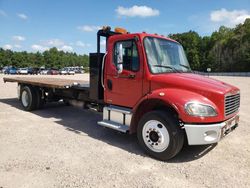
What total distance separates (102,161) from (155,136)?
1107 millimetres

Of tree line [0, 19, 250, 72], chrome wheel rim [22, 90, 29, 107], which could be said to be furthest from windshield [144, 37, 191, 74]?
tree line [0, 19, 250, 72]

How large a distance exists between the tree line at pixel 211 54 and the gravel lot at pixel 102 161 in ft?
182

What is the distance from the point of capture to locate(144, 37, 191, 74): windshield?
5121mm

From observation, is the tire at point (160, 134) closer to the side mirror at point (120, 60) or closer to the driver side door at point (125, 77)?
the driver side door at point (125, 77)

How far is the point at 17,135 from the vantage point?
6.07 m

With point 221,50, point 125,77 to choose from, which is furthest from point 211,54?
point 125,77

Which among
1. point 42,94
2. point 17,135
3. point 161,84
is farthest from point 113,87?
point 42,94

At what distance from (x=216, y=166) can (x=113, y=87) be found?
2.71 meters

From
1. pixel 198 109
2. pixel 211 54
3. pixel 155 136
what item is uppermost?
pixel 211 54

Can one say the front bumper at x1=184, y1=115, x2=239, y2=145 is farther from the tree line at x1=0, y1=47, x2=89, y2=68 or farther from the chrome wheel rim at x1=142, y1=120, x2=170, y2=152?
the tree line at x1=0, y1=47, x2=89, y2=68

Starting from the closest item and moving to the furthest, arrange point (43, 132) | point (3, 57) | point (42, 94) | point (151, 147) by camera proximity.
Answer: point (151, 147) → point (43, 132) → point (42, 94) → point (3, 57)

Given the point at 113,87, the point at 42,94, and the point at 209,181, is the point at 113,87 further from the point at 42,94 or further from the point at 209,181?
the point at 42,94

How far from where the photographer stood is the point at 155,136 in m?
4.80

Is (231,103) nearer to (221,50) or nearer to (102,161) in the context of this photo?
(102,161)
